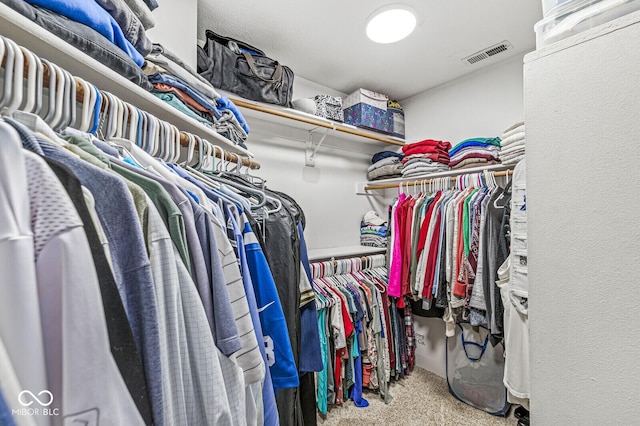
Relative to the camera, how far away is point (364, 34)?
1702 mm

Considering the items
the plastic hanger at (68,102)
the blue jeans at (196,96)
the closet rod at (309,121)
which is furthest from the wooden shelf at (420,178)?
the plastic hanger at (68,102)

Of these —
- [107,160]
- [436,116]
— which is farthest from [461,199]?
[107,160]

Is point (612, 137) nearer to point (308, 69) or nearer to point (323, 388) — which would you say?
Answer: point (323, 388)

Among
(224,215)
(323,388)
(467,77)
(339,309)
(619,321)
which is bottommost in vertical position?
(323,388)

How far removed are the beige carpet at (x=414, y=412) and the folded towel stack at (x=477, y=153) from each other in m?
1.61

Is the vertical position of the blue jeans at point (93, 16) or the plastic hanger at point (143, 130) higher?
the blue jeans at point (93, 16)

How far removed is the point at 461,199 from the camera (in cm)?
180

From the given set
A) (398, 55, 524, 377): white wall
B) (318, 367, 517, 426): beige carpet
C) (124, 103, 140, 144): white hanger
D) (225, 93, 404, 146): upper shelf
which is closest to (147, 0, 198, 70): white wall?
(225, 93, 404, 146): upper shelf

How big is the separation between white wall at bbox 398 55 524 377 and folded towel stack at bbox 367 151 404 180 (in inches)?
13.1

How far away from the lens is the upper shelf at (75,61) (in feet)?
1.43

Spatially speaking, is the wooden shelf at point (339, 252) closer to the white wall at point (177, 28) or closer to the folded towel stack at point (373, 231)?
the folded towel stack at point (373, 231)

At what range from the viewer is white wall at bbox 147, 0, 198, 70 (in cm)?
119

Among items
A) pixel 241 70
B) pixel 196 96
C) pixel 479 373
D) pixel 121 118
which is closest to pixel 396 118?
pixel 241 70

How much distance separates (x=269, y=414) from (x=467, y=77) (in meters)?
2.54
